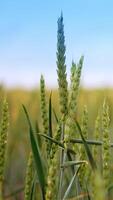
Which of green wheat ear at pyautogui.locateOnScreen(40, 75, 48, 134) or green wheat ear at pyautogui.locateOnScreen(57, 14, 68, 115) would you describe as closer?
green wheat ear at pyautogui.locateOnScreen(57, 14, 68, 115)

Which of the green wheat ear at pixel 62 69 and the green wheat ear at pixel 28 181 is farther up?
the green wheat ear at pixel 62 69

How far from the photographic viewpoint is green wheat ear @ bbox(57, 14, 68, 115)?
0.80 meters

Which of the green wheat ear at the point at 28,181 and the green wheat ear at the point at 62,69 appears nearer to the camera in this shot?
the green wheat ear at the point at 62,69

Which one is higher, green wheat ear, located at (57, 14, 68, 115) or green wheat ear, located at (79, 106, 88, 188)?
green wheat ear, located at (57, 14, 68, 115)

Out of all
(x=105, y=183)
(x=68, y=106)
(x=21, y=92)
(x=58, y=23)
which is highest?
(x=21, y=92)

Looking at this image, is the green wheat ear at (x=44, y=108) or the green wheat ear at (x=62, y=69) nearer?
the green wheat ear at (x=62, y=69)

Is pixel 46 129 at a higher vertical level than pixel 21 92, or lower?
lower

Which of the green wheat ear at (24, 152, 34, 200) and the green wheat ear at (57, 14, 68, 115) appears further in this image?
the green wheat ear at (24, 152, 34, 200)

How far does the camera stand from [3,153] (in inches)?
34.5

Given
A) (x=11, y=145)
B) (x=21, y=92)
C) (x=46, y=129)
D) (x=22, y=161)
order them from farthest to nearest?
1. (x=21, y=92)
2. (x=22, y=161)
3. (x=11, y=145)
4. (x=46, y=129)

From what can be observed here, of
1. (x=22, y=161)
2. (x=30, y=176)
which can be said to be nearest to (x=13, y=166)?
(x=22, y=161)

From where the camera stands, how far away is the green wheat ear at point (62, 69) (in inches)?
31.5

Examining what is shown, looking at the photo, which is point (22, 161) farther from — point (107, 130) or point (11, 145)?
point (107, 130)

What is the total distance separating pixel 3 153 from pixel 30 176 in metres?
0.08
